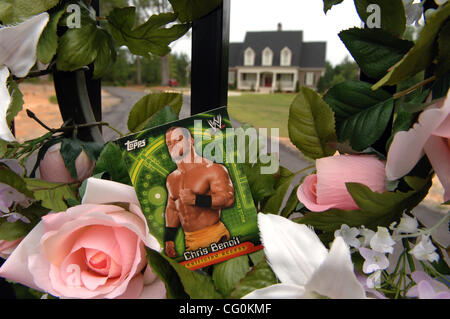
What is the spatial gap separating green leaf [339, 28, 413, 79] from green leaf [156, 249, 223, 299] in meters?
0.25

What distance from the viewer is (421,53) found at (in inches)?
9.2

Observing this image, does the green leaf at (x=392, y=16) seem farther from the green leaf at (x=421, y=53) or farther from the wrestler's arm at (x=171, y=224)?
the wrestler's arm at (x=171, y=224)

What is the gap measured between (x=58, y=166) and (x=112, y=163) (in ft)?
0.28

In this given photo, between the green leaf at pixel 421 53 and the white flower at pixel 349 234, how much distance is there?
0.12 metres

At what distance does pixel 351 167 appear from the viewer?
0.94 ft

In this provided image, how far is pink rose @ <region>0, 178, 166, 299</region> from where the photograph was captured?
0.94 feet

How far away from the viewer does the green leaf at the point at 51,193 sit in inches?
12.6

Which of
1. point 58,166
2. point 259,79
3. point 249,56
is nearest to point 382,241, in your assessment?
point 58,166

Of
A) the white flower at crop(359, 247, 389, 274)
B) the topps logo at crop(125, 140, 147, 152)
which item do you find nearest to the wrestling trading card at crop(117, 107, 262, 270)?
the topps logo at crop(125, 140, 147, 152)

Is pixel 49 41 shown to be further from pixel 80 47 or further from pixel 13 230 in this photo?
pixel 13 230

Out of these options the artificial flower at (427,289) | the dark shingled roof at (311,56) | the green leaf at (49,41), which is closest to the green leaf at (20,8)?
the green leaf at (49,41)

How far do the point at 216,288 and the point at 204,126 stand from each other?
0.15m

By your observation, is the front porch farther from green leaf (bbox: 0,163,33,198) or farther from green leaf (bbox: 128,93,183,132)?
green leaf (bbox: 0,163,33,198)
